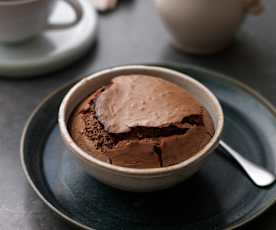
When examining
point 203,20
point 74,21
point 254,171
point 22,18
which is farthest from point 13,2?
point 254,171

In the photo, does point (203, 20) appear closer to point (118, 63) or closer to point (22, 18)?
point (118, 63)

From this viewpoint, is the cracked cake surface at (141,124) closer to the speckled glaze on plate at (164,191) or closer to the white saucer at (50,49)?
the speckled glaze on plate at (164,191)

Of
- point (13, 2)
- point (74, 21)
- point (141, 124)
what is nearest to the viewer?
point (141, 124)

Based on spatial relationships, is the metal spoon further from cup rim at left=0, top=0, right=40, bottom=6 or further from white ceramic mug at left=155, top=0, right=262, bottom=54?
cup rim at left=0, top=0, right=40, bottom=6

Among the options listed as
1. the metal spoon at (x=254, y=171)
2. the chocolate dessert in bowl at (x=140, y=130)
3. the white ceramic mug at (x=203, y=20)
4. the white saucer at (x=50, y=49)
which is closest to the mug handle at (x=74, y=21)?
the white saucer at (x=50, y=49)

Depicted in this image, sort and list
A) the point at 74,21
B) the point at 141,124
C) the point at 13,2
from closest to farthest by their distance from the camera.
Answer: the point at 141,124 → the point at 13,2 → the point at 74,21

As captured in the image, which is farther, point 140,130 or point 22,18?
point 22,18
